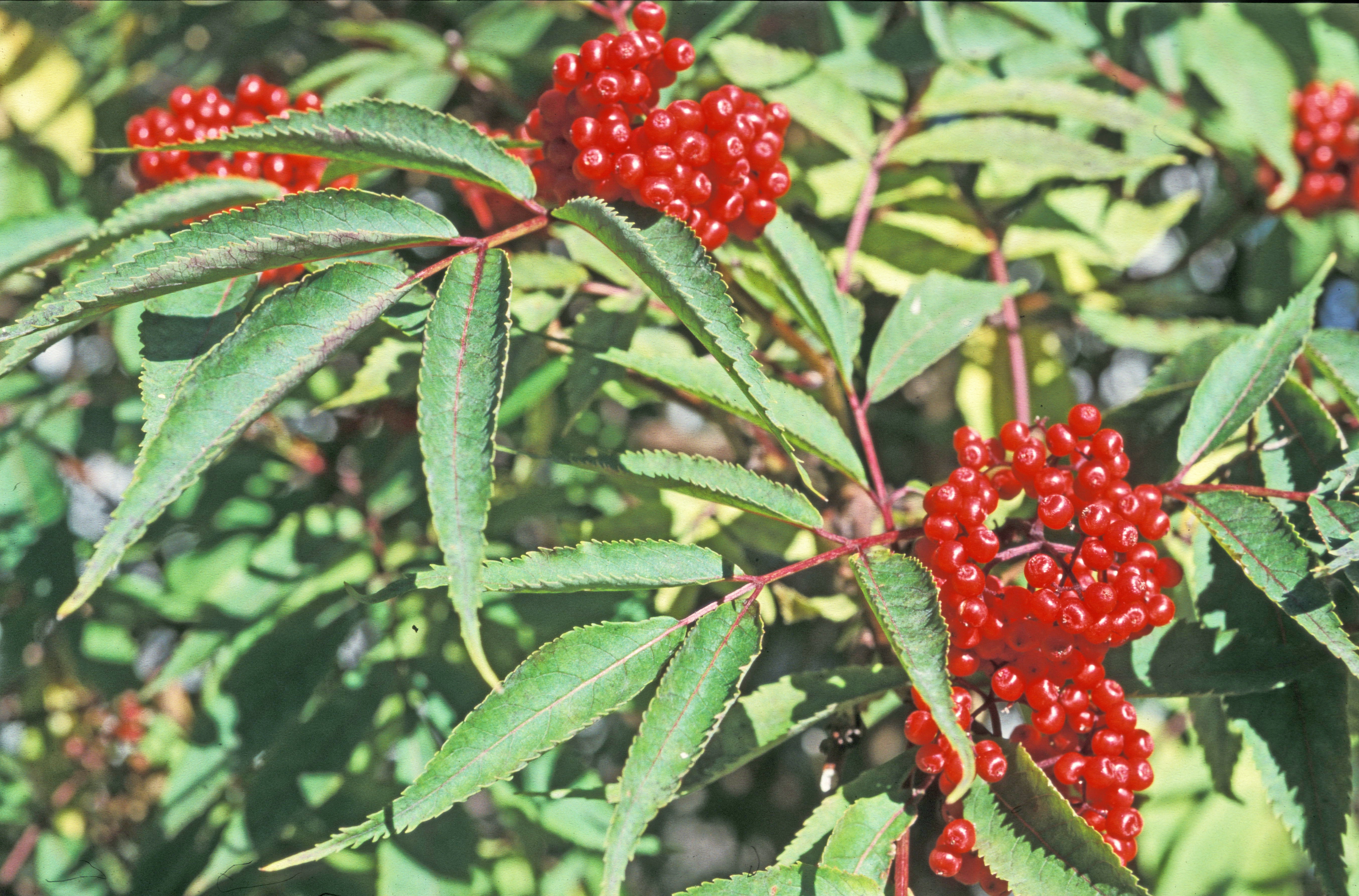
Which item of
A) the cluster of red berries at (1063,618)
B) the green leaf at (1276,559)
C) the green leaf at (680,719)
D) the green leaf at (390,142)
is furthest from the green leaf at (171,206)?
the green leaf at (1276,559)

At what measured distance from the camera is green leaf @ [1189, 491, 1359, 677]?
102cm

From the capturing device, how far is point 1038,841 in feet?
3.36

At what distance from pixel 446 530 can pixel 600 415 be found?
125 cm

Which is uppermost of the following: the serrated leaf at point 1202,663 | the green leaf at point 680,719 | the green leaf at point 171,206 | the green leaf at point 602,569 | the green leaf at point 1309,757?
the green leaf at point 171,206

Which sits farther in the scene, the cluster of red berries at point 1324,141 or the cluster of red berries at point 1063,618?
the cluster of red berries at point 1324,141

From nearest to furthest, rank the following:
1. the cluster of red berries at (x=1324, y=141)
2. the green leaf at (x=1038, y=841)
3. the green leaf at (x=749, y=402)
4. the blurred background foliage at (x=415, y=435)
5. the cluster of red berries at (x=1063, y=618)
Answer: the green leaf at (x=1038, y=841), the cluster of red berries at (x=1063, y=618), the green leaf at (x=749, y=402), the blurred background foliage at (x=415, y=435), the cluster of red berries at (x=1324, y=141)

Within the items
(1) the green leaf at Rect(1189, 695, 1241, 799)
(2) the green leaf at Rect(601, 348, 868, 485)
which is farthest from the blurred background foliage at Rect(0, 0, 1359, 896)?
(2) the green leaf at Rect(601, 348, 868, 485)

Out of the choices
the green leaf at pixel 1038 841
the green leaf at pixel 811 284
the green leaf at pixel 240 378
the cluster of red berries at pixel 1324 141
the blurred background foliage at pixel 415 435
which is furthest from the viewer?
the cluster of red berries at pixel 1324 141

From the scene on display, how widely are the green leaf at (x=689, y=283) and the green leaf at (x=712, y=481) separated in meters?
0.13

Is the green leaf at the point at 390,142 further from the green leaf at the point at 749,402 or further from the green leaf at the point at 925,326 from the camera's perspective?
the green leaf at the point at 925,326

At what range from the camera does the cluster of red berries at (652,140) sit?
1.17 meters

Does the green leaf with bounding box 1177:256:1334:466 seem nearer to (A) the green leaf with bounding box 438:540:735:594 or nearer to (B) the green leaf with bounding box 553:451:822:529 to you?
(B) the green leaf with bounding box 553:451:822:529

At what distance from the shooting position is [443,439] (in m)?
0.92

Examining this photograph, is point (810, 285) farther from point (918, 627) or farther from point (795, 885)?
point (795, 885)
